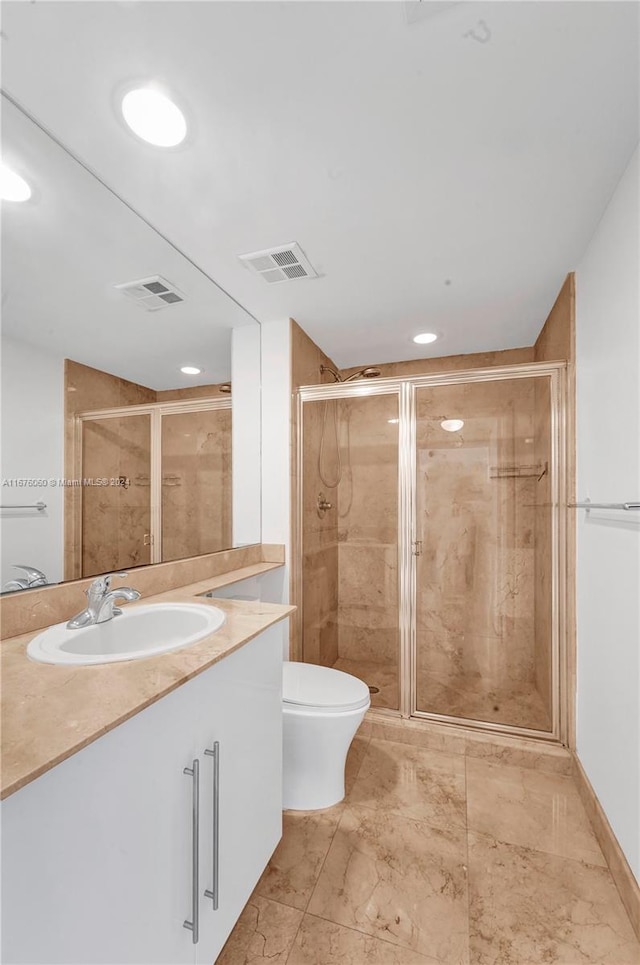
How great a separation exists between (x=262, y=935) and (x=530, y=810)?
3.69 ft

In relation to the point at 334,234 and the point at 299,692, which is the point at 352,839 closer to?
the point at 299,692

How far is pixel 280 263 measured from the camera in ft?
5.94

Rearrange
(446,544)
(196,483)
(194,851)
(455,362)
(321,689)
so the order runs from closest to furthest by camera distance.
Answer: (194,851), (321,689), (196,483), (446,544), (455,362)

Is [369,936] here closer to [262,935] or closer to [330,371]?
[262,935]

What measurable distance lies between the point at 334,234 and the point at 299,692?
1.80 meters

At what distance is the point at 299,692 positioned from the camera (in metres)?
1.65

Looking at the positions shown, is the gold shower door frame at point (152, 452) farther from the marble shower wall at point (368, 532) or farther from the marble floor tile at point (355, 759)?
the marble floor tile at point (355, 759)

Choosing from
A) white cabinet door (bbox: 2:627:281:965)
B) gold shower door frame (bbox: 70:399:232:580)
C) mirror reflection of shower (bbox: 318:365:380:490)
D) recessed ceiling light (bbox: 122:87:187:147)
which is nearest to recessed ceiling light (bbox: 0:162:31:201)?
recessed ceiling light (bbox: 122:87:187:147)

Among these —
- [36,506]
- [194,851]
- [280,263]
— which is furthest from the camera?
[280,263]

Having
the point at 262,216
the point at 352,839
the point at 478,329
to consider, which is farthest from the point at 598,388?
the point at 352,839

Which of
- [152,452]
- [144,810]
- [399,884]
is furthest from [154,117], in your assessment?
[399,884]

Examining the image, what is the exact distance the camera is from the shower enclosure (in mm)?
2258

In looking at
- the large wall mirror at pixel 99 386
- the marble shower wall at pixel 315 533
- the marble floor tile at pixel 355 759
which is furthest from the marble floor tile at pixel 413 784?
the large wall mirror at pixel 99 386

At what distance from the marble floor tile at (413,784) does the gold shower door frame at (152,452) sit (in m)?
1.34
